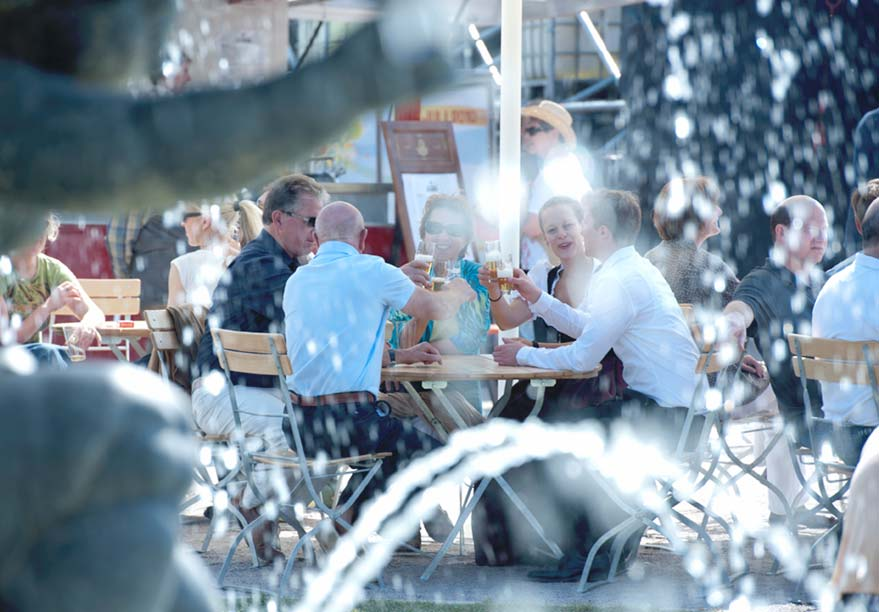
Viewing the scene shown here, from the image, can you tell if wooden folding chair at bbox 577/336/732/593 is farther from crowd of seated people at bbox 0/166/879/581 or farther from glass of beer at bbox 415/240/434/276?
glass of beer at bbox 415/240/434/276

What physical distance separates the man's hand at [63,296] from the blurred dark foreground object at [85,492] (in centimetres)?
499

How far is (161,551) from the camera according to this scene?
4.53 ft

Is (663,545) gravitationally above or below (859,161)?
below


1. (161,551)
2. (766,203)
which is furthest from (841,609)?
(766,203)

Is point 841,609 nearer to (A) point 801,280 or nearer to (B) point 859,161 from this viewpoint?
(A) point 801,280

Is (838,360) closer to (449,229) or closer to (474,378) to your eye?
(474,378)

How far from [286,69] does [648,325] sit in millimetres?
4435

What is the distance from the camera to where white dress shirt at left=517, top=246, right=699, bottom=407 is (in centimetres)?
552

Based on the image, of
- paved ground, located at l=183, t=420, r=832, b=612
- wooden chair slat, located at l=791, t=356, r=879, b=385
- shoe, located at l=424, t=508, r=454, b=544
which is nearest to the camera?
paved ground, located at l=183, t=420, r=832, b=612

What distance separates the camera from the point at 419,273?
241 inches

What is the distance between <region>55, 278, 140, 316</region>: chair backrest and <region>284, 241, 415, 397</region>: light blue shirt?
331cm

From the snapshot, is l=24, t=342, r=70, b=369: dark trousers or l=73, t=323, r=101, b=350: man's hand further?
l=73, t=323, r=101, b=350: man's hand

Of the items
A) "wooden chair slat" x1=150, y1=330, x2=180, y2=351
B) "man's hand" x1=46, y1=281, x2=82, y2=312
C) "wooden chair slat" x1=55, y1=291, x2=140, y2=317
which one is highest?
"man's hand" x1=46, y1=281, x2=82, y2=312

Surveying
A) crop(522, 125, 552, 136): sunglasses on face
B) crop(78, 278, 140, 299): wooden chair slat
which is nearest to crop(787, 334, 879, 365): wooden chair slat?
crop(522, 125, 552, 136): sunglasses on face
